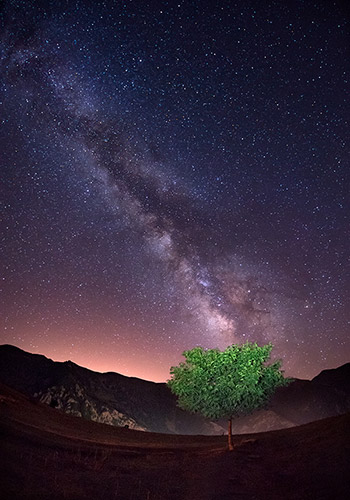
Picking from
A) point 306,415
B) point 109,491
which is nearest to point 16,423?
point 109,491

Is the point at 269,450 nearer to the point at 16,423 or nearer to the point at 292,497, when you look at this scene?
the point at 292,497

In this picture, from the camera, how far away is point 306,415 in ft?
585

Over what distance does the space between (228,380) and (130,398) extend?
169604mm

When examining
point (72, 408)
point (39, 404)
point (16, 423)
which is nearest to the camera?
point (16, 423)

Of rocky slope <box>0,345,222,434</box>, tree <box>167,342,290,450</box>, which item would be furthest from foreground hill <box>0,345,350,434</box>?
tree <box>167,342,290,450</box>

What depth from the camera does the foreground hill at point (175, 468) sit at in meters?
21.5

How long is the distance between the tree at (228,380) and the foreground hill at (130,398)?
124 metres

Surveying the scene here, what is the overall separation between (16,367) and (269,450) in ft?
511

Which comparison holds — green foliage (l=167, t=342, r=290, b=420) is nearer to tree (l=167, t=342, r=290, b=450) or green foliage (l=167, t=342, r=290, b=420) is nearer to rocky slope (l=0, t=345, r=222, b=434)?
tree (l=167, t=342, r=290, b=450)

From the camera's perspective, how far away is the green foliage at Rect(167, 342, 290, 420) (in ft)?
103

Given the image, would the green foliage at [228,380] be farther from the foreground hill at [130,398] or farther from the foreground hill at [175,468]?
the foreground hill at [130,398]

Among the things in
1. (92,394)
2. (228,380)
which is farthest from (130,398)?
(228,380)

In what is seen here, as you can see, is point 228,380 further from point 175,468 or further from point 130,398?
point 130,398

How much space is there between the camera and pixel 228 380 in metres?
31.5
